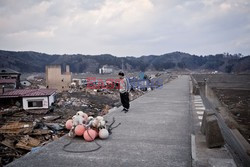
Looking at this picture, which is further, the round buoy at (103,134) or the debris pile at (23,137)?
the debris pile at (23,137)

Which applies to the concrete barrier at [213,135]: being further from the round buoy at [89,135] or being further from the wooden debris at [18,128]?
the wooden debris at [18,128]

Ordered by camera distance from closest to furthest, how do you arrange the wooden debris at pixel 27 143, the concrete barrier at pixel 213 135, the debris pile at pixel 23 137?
the concrete barrier at pixel 213 135 < the debris pile at pixel 23 137 < the wooden debris at pixel 27 143

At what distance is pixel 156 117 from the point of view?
26.1 ft

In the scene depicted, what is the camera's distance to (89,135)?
510 centimetres

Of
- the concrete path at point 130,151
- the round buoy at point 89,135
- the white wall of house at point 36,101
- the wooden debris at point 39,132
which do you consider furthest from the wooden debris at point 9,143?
the white wall of house at point 36,101

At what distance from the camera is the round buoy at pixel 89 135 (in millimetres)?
5102

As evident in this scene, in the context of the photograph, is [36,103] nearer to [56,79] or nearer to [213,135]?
[213,135]

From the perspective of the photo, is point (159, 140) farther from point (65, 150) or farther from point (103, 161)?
point (65, 150)

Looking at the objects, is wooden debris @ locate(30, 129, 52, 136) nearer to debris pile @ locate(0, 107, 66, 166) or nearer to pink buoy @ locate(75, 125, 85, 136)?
debris pile @ locate(0, 107, 66, 166)

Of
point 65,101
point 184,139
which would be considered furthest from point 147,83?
point 184,139

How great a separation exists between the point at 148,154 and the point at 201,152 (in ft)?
3.37

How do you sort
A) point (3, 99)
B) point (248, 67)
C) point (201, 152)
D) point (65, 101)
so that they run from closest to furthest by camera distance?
point (201, 152)
point (3, 99)
point (65, 101)
point (248, 67)

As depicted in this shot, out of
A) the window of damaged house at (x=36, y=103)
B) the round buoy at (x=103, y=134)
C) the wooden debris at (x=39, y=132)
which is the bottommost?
the window of damaged house at (x=36, y=103)

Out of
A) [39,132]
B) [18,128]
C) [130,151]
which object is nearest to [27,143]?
[39,132]
